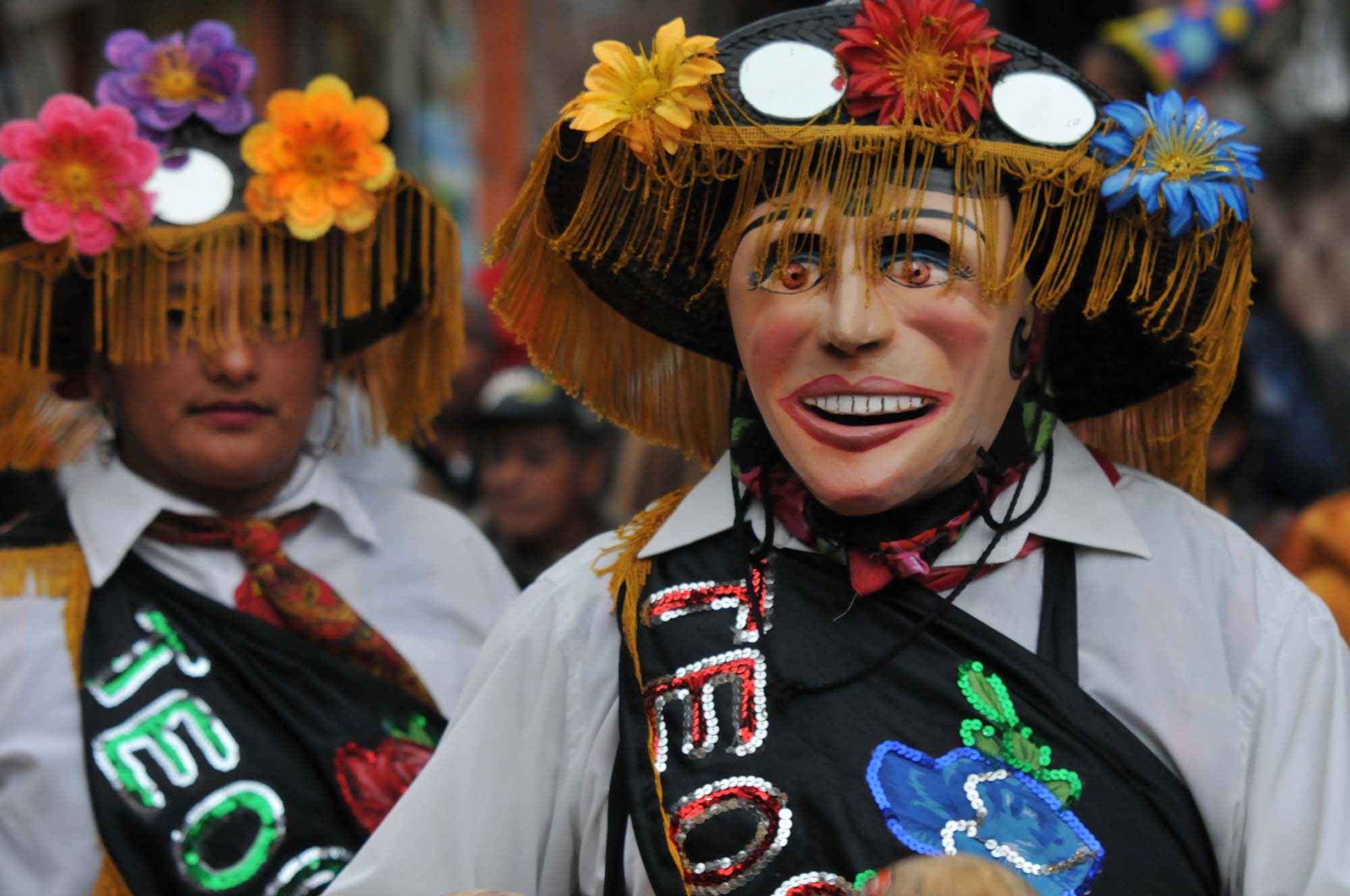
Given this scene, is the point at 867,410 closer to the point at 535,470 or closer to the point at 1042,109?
the point at 1042,109

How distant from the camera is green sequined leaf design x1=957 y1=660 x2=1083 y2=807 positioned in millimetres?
2275

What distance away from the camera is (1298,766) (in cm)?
219

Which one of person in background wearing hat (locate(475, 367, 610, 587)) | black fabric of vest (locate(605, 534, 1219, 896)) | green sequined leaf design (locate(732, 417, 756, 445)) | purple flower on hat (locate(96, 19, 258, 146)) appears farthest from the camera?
person in background wearing hat (locate(475, 367, 610, 587))

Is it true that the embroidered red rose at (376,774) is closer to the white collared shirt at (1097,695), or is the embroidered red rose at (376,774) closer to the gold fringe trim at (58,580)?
the gold fringe trim at (58,580)

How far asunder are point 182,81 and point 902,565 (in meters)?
1.80

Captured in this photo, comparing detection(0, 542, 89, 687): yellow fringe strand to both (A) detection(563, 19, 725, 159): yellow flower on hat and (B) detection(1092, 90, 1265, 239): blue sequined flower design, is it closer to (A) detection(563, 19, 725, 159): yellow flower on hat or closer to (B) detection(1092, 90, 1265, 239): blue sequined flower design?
(A) detection(563, 19, 725, 159): yellow flower on hat

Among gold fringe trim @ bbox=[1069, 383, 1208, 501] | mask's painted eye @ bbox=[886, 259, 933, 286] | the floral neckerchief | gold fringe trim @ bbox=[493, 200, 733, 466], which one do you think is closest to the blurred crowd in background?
gold fringe trim @ bbox=[493, 200, 733, 466]

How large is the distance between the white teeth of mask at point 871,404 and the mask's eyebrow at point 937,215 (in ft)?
0.76

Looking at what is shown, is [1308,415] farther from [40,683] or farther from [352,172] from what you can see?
[40,683]

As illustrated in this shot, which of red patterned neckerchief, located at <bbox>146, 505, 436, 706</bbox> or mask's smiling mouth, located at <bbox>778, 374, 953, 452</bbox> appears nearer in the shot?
mask's smiling mouth, located at <bbox>778, 374, 953, 452</bbox>

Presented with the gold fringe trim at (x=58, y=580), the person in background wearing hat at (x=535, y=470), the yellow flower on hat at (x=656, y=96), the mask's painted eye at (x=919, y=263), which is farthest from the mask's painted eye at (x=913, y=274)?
the person in background wearing hat at (x=535, y=470)

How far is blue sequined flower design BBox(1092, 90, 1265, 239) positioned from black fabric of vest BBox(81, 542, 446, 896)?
1.62 metres

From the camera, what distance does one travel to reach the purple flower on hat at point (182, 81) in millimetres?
3391

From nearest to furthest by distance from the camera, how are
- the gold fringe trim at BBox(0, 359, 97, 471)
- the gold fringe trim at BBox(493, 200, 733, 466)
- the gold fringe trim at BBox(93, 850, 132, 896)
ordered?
the gold fringe trim at BBox(493, 200, 733, 466) < the gold fringe trim at BBox(93, 850, 132, 896) < the gold fringe trim at BBox(0, 359, 97, 471)
